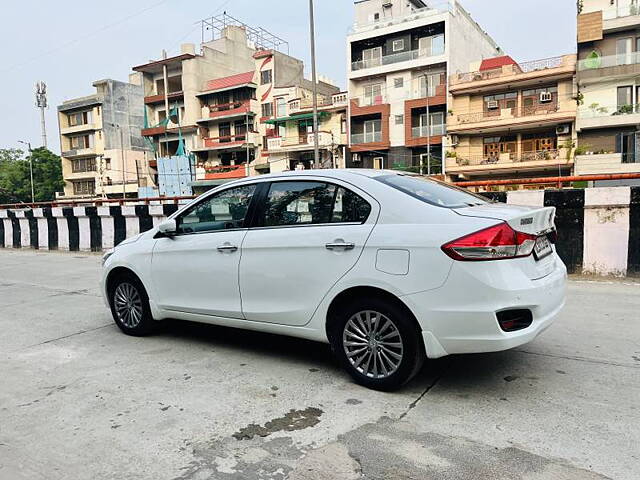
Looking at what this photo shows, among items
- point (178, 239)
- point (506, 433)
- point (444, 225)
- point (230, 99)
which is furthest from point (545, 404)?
point (230, 99)

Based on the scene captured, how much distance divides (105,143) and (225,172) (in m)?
17.8

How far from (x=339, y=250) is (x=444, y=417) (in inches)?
49.9

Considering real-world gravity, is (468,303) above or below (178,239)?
below

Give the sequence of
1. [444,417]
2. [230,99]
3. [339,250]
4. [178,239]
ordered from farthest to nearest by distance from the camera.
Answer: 1. [230,99]
2. [178,239]
3. [339,250]
4. [444,417]

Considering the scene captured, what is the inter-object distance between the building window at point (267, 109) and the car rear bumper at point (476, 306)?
1608 inches

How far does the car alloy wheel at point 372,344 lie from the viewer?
331cm

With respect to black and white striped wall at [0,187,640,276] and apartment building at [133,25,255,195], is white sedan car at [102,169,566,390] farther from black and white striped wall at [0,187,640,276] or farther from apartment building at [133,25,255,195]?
apartment building at [133,25,255,195]

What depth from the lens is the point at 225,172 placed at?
4438 cm

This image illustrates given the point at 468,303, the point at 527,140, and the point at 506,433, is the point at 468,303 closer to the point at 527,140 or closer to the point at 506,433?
the point at 506,433

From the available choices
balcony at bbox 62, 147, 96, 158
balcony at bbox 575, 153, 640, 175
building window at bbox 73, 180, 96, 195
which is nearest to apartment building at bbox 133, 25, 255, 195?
balcony at bbox 62, 147, 96, 158

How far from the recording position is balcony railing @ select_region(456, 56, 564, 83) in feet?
98.6

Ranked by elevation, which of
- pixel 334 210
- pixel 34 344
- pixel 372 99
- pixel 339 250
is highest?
pixel 372 99

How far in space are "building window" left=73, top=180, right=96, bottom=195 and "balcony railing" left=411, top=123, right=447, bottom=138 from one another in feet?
123

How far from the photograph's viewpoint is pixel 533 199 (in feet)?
24.2
